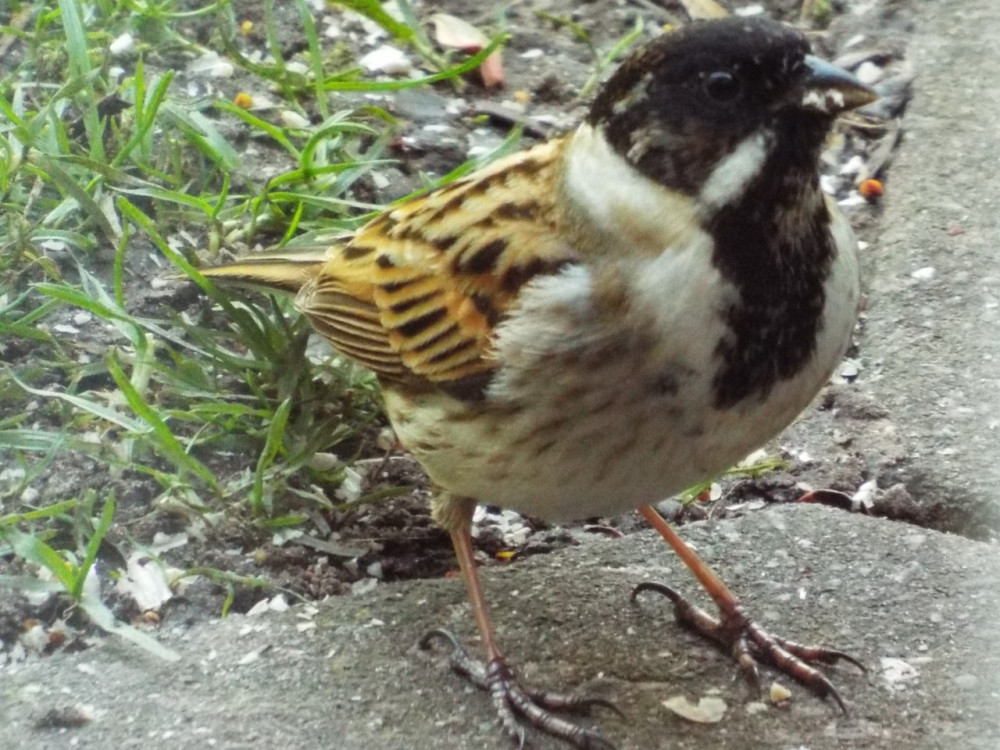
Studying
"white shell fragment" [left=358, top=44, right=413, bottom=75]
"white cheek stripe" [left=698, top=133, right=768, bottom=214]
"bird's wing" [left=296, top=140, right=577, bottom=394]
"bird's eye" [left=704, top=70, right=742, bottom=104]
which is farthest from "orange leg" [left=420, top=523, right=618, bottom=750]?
"white shell fragment" [left=358, top=44, right=413, bottom=75]

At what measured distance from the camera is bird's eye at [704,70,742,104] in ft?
6.81

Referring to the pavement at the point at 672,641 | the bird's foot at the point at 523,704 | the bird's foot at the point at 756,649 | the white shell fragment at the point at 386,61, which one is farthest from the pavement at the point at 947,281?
the white shell fragment at the point at 386,61

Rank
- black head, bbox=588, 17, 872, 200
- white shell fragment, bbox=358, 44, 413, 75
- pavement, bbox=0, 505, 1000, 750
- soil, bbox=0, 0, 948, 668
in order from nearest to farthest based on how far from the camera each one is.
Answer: black head, bbox=588, 17, 872, 200 → pavement, bbox=0, 505, 1000, 750 → soil, bbox=0, 0, 948, 668 → white shell fragment, bbox=358, 44, 413, 75

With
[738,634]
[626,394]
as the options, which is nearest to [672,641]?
[738,634]

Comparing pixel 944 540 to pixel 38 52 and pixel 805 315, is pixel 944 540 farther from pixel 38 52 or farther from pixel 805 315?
pixel 38 52

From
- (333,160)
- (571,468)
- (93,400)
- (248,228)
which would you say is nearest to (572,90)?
(333,160)

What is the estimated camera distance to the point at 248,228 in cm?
333

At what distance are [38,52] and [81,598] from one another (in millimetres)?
1529

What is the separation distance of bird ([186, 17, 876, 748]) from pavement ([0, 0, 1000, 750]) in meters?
0.08

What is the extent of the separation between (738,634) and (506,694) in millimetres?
414

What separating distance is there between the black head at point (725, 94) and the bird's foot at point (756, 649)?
837mm

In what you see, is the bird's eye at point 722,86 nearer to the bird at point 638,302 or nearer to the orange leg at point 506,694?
the bird at point 638,302

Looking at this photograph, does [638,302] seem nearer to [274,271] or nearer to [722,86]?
[722,86]

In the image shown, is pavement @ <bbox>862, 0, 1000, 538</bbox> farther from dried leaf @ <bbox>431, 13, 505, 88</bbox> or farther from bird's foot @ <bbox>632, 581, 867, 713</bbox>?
dried leaf @ <bbox>431, 13, 505, 88</bbox>
